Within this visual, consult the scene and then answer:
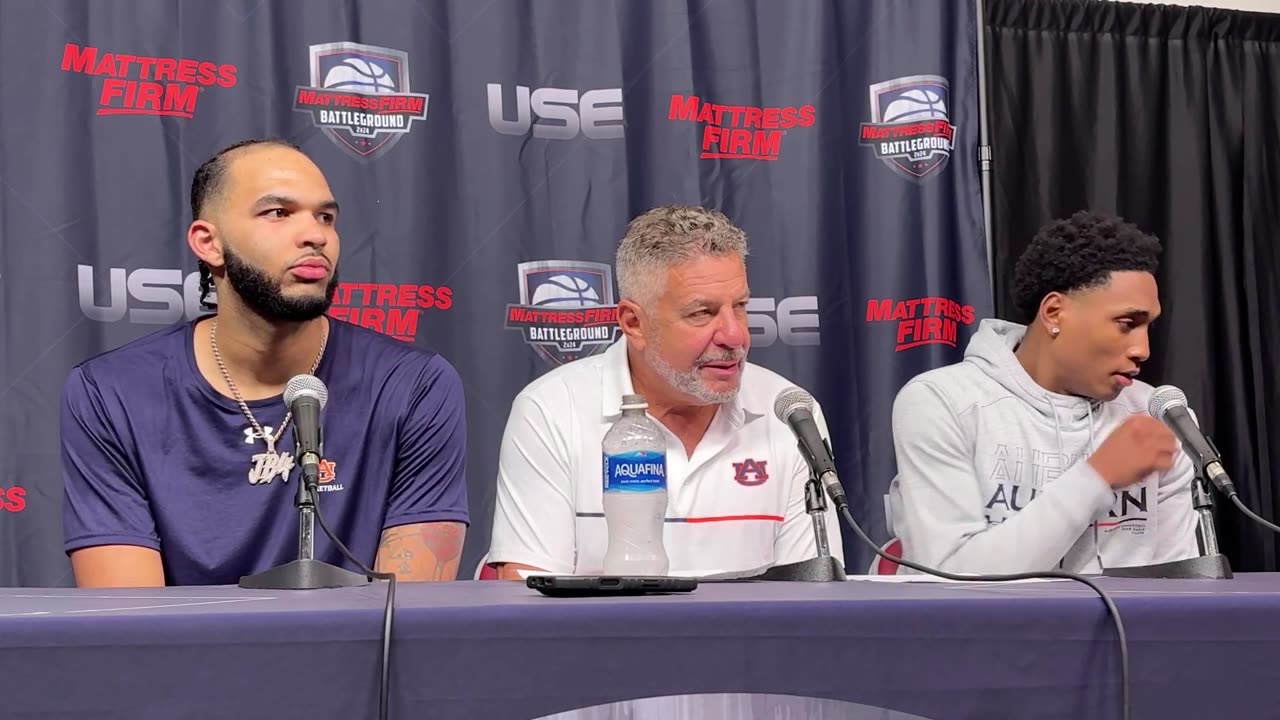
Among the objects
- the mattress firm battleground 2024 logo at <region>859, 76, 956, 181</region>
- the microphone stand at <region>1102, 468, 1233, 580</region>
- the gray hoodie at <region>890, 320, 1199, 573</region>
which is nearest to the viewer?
the microphone stand at <region>1102, 468, 1233, 580</region>

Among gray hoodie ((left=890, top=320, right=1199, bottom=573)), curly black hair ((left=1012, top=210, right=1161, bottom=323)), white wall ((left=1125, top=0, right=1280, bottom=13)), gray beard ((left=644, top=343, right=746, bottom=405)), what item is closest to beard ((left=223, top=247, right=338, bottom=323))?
gray beard ((left=644, top=343, right=746, bottom=405))

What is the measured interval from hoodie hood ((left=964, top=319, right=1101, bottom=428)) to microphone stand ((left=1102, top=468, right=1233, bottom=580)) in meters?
0.84

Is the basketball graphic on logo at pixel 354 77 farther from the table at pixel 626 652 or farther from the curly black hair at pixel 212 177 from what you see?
the table at pixel 626 652

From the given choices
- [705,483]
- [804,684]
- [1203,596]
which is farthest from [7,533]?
[1203,596]

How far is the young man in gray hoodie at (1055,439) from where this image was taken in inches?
96.8

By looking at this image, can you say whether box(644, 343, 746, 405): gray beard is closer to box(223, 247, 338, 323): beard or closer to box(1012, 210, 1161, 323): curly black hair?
box(223, 247, 338, 323): beard

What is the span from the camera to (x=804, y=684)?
1.20 m

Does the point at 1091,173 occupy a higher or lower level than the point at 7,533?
higher

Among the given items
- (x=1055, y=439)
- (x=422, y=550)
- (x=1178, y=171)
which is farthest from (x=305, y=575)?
(x=1178, y=171)

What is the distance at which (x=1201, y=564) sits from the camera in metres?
1.76

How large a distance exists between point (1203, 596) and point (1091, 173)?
2.59 meters

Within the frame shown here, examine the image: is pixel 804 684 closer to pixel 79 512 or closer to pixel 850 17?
pixel 79 512

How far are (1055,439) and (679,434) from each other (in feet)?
2.88

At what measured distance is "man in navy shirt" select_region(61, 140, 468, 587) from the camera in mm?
2207
